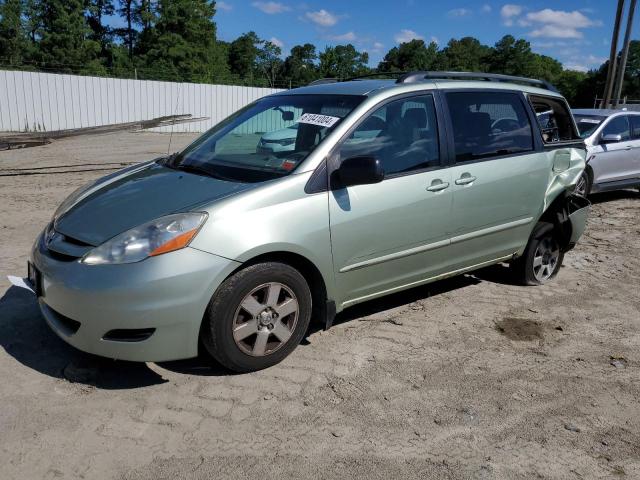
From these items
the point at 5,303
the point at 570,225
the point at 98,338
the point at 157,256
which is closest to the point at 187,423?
the point at 98,338

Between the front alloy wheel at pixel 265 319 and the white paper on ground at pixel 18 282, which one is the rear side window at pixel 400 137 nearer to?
the front alloy wheel at pixel 265 319

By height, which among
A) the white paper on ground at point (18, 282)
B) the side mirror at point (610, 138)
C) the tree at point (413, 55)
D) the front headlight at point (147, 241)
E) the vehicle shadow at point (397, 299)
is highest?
the tree at point (413, 55)

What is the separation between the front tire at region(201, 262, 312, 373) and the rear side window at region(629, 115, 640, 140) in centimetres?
929

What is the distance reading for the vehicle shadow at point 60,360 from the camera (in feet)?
11.0

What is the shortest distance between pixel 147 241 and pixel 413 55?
98494 mm

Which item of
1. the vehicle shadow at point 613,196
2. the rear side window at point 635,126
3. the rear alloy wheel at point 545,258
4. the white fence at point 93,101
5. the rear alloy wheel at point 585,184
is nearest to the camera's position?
the rear alloy wheel at point 545,258

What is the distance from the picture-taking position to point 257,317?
336cm

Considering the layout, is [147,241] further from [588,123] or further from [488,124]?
[588,123]

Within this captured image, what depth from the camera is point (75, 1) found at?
49.9 meters

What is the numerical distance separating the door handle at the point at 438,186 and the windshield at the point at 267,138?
80 centimetres

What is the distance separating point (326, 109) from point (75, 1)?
54.6 metres

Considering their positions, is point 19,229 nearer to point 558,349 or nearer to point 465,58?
point 558,349

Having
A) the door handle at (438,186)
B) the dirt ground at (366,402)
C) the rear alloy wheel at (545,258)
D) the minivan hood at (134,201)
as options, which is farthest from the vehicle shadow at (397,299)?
the minivan hood at (134,201)

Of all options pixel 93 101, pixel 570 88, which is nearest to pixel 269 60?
pixel 570 88
